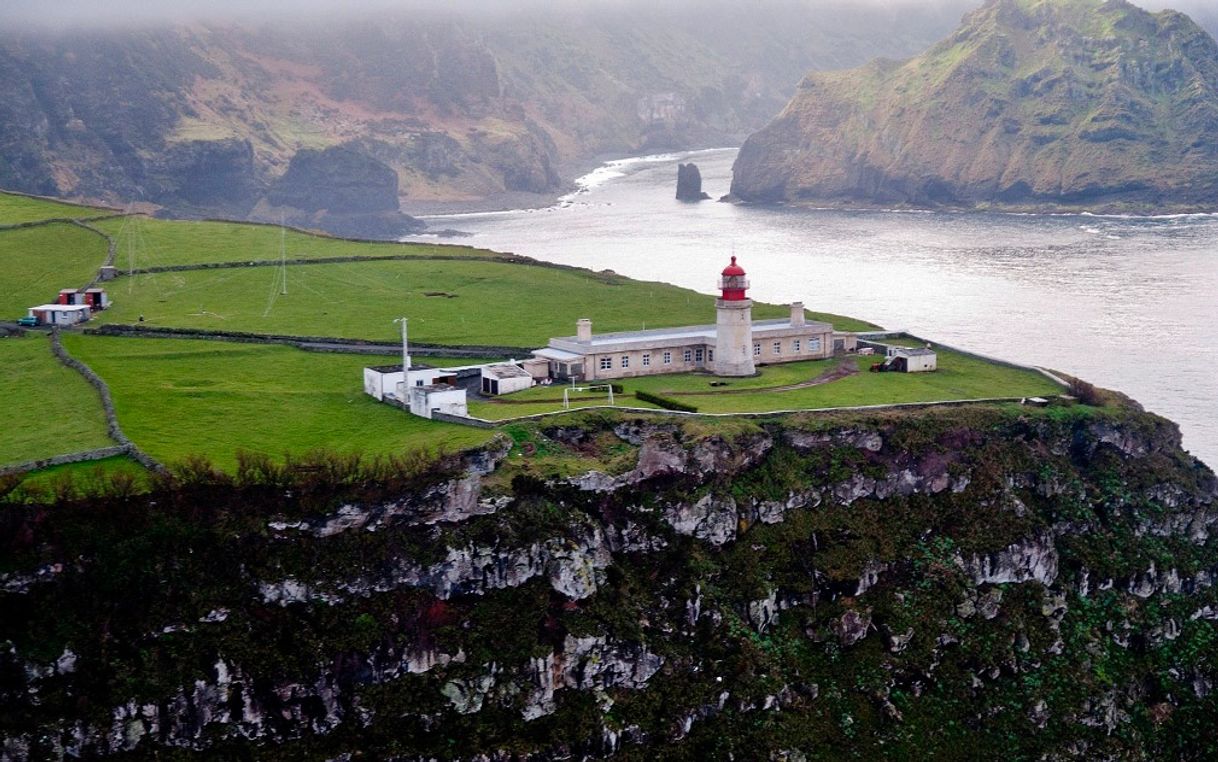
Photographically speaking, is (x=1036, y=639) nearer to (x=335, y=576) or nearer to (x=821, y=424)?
(x=821, y=424)

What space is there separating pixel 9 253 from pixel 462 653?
182 feet

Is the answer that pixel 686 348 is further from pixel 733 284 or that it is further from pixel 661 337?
pixel 733 284

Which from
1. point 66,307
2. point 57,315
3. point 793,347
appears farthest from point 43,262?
point 793,347

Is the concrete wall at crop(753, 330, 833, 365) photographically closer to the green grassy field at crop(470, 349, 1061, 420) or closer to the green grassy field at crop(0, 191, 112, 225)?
the green grassy field at crop(470, 349, 1061, 420)

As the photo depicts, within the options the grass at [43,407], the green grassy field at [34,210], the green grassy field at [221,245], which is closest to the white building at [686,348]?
the grass at [43,407]

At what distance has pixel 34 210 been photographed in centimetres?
10769

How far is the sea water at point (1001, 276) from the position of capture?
96.9 metres

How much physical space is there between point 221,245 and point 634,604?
58.0m

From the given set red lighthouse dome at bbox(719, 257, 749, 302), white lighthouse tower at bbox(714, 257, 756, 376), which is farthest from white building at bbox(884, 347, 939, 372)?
red lighthouse dome at bbox(719, 257, 749, 302)

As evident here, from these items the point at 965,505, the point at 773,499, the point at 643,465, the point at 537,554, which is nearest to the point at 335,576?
the point at 537,554

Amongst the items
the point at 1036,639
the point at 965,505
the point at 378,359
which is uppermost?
the point at 378,359

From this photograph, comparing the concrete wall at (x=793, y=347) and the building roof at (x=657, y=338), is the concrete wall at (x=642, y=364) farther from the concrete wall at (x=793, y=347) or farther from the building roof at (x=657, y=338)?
the concrete wall at (x=793, y=347)

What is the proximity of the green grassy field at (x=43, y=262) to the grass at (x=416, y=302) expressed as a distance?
3305 mm

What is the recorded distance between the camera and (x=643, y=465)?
187 feet
